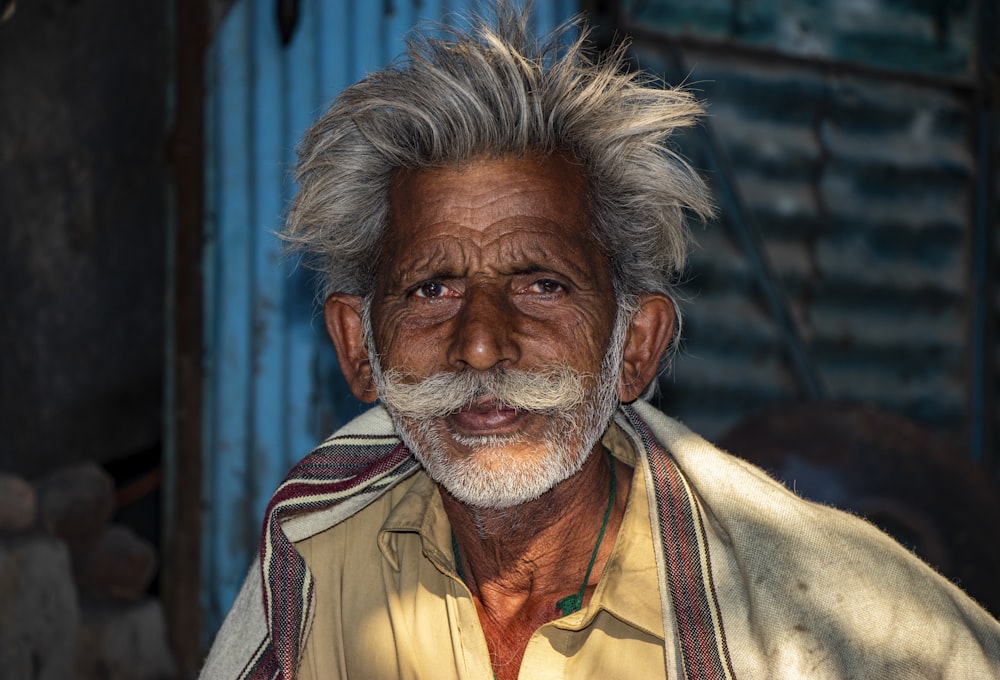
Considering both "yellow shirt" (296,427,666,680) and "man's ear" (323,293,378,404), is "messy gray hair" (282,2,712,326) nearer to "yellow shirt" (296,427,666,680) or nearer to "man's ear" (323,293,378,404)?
"man's ear" (323,293,378,404)

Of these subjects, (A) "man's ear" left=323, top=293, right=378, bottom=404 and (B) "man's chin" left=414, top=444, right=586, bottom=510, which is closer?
(B) "man's chin" left=414, top=444, right=586, bottom=510

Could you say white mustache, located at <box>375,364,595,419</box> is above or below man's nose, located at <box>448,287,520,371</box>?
below

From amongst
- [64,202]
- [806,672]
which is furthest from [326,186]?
[64,202]

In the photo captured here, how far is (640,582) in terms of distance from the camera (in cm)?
239

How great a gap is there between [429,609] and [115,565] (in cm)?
235

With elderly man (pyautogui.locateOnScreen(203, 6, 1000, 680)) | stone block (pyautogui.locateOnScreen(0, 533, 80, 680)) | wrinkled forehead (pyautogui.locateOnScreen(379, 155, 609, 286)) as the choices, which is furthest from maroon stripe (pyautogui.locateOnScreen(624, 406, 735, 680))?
stone block (pyautogui.locateOnScreen(0, 533, 80, 680))

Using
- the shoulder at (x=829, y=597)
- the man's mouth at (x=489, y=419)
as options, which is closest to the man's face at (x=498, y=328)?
the man's mouth at (x=489, y=419)

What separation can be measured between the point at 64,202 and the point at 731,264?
2.74 meters

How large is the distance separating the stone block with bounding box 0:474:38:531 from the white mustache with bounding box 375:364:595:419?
2219mm

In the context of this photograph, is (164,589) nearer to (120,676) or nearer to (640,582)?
(120,676)

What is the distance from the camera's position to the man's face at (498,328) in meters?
2.43

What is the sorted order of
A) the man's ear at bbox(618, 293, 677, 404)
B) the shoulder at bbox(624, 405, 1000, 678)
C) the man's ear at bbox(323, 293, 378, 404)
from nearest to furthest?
the shoulder at bbox(624, 405, 1000, 678) → the man's ear at bbox(618, 293, 677, 404) → the man's ear at bbox(323, 293, 378, 404)

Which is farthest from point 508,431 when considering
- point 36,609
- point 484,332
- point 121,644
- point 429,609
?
point 121,644

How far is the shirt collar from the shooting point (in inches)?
92.5
